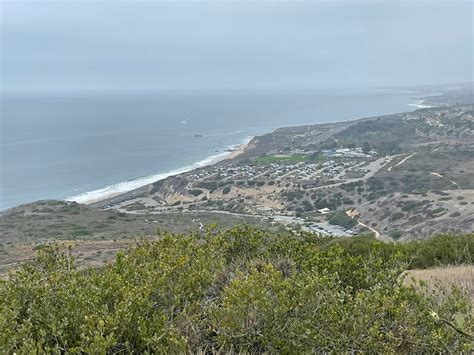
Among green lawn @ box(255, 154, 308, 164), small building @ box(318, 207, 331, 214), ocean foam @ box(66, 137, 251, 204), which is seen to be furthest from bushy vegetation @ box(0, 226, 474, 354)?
green lawn @ box(255, 154, 308, 164)

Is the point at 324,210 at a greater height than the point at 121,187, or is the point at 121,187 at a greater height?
the point at 121,187

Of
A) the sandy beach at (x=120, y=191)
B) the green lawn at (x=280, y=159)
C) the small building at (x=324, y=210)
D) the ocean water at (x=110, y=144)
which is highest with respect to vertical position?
the ocean water at (x=110, y=144)

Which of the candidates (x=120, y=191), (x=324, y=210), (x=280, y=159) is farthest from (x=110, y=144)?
(x=324, y=210)

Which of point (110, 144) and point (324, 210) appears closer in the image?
point (324, 210)

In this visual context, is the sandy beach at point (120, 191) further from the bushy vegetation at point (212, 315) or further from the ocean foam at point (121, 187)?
the bushy vegetation at point (212, 315)

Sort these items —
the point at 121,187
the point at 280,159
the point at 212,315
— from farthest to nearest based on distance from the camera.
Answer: the point at 280,159 → the point at 121,187 → the point at 212,315

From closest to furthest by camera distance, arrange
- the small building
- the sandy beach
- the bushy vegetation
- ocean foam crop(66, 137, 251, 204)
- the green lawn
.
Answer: the bushy vegetation, the small building, the sandy beach, ocean foam crop(66, 137, 251, 204), the green lawn

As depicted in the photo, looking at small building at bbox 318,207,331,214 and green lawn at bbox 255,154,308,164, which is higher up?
green lawn at bbox 255,154,308,164

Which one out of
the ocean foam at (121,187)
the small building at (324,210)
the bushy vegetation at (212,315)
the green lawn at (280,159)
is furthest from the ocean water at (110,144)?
the bushy vegetation at (212,315)

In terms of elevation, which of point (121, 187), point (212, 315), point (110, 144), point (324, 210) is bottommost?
point (324, 210)

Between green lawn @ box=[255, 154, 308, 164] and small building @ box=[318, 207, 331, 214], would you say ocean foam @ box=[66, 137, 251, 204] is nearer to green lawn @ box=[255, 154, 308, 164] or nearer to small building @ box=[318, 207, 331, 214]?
green lawn @ box=[255, 154, 308, 164]

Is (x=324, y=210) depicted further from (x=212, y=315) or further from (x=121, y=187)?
(x=212, y=315)
